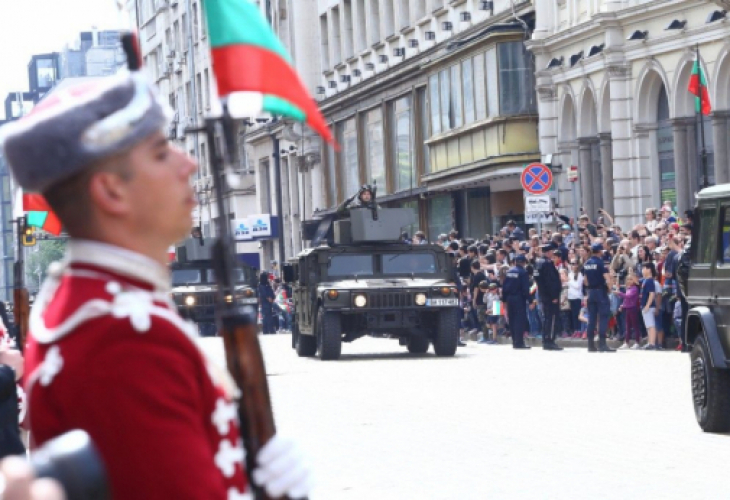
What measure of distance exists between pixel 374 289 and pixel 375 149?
26.3 meters

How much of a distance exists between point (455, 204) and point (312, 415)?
29.2 m

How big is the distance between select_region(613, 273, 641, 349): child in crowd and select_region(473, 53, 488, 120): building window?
14.2 m

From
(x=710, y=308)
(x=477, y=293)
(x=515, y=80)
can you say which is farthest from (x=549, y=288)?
(x=710, y=308)

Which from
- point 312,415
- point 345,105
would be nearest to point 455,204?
point 345,105

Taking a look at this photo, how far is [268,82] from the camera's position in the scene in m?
3.34

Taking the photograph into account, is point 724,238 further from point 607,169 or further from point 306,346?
point 607,169

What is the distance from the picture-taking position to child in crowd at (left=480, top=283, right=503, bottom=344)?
30.7m

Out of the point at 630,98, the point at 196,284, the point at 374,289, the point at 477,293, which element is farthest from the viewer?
the point at 196,284

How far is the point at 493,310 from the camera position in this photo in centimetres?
3084

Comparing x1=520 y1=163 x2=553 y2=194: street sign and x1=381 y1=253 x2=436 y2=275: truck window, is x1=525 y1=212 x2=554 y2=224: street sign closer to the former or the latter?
x1=520 y1=163 x2=553 y2=194: street sign

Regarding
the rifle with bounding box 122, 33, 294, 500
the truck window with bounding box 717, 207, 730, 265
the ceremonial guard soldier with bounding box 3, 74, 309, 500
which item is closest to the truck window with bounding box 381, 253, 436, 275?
the truck window with bounding box 717, 207, 730, 265

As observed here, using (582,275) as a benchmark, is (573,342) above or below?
below

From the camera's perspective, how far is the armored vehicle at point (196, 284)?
3942 cm

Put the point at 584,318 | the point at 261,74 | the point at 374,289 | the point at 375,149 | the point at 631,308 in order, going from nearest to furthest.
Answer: the point at 261,74, the point at 631,308, the point at 374,289, the point at 584,318, the point at 375,149
